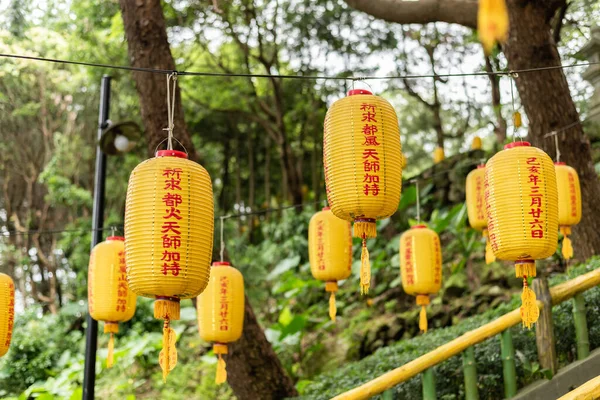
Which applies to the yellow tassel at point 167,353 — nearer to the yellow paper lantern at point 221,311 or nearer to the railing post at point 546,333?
the yellow paper lantern at point 221,311

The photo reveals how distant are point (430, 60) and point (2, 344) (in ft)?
35.9

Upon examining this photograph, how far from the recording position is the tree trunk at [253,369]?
6871mm

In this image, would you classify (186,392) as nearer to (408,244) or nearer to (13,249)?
(408,244)

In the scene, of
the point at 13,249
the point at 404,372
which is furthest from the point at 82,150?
the point at 404,372

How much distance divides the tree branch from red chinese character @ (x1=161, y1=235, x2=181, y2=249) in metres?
4.97

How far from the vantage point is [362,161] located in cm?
427

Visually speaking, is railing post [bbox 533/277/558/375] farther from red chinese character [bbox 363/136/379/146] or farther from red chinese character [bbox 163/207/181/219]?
red chinese character [bbox 163/207/181/219]

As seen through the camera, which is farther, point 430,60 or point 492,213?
point 430,60

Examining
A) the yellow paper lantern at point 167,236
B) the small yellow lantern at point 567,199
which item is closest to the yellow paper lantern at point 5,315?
the yellow paper lantern at point 167,236

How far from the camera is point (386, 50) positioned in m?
14.5

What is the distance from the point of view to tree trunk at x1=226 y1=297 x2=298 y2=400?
22.5 feet

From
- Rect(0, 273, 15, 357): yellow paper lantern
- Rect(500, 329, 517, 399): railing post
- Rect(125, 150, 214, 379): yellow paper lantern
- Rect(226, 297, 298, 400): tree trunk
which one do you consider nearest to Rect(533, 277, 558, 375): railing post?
Rect(500, 329, 517, 399): railing post

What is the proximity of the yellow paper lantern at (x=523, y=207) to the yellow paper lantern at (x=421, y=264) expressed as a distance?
1692 mm

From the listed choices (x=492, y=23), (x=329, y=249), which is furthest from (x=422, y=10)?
(x=492, y=23)
